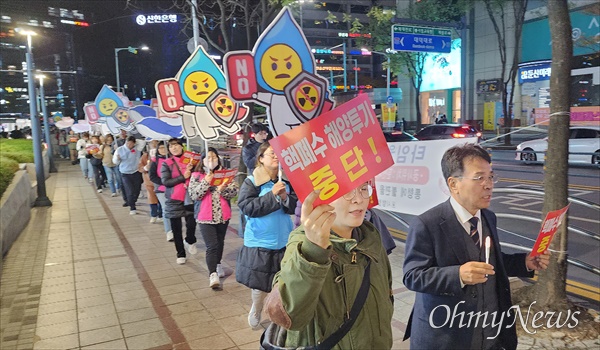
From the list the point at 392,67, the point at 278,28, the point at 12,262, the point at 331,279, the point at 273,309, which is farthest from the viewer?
the point at 392,67

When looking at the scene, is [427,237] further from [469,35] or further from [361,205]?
[469,35]

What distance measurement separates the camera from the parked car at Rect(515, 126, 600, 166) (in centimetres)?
1485

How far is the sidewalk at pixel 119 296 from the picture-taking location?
4.45m

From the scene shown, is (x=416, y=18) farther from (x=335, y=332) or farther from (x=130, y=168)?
(x=335, y=332)

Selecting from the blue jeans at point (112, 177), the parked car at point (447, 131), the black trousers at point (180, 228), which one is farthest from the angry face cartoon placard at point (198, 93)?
the parked car at point (447, 131)

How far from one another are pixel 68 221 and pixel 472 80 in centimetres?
2984

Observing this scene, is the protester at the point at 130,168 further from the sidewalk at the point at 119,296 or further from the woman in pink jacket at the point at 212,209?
the woman in pink jacket at the point at 212,209

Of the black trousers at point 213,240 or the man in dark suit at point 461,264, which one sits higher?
the man in dark suit at point 461,264

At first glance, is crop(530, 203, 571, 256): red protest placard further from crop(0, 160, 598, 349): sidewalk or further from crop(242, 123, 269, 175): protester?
crop(242, 123, 269, 175): protester

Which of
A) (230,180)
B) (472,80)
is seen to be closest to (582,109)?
(472,80)

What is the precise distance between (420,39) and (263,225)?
14216 mm

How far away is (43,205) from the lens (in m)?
12.9

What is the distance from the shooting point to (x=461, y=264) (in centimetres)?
236

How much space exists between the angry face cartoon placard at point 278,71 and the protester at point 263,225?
1.70 ft
